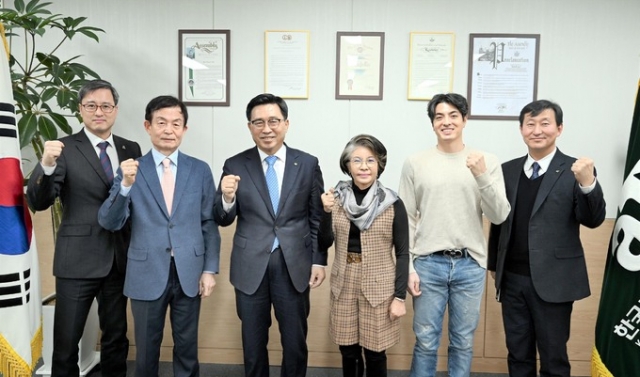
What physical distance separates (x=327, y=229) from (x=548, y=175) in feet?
3.41

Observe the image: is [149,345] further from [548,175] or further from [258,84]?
[548,175]

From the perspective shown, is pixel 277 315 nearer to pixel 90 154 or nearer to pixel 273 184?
pixel 273 184

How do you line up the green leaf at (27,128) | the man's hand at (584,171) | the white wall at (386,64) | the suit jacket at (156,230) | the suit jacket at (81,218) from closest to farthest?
the man's hand at (584,171) → the suit jacket at (156,230) → the suit jacket at (81,218) → the green leaf at (27,128) → the white wall at (386,64)

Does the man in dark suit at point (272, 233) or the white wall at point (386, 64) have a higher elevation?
the white wall at point (386, 64)

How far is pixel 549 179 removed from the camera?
2.07 meters

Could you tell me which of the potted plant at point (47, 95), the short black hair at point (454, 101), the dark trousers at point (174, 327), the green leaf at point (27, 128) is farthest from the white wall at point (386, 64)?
the dark trousers at point (174, 327)

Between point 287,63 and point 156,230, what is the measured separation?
4.85 ft

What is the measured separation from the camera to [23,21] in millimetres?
2361

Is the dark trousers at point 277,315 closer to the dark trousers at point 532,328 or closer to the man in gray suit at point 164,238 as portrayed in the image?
the man in gray suit at point 164,238

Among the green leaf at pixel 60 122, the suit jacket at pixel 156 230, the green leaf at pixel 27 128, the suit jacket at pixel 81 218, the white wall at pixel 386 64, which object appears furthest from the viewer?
the white wall at pixel 386 64

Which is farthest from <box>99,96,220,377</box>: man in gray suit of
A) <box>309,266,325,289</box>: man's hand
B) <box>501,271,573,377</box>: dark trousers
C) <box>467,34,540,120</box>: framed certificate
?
<box>467,34,540,120</box>: framed certificate

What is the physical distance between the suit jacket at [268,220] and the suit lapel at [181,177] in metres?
0.16

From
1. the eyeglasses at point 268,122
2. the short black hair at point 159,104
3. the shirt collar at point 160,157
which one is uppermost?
the short black hair at point 159,104

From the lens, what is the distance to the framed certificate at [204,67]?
2.99 metres
